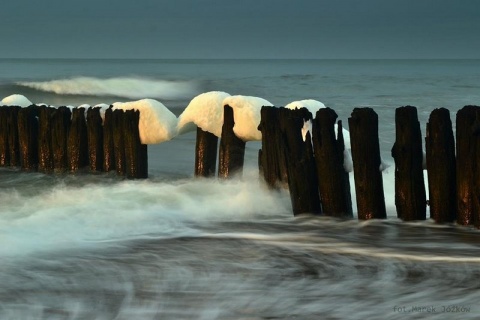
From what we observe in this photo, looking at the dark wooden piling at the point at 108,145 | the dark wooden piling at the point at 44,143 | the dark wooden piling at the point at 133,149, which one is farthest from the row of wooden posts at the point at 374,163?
the dark wooden piling at the point at 44,143

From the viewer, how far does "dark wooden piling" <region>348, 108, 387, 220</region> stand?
23.7ft

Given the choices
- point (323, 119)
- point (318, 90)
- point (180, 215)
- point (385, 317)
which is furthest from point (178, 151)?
point (318, 90)

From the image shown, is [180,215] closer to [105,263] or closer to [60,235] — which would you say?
[60,235]

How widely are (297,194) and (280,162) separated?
440mm

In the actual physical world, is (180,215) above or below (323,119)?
below

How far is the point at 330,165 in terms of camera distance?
293 inches

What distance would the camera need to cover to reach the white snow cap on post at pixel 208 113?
352 inches

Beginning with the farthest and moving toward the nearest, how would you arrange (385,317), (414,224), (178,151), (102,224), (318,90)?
(318,90) < (178,151) < (102,224) < (414,224) < (385,317)

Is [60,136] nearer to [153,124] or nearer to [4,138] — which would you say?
[4,138]

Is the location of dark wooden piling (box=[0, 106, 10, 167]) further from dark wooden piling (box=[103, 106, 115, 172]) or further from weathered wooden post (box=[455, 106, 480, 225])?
weathered wooden post (box=[455, 106, 480, 225])

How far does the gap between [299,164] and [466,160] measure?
138cm

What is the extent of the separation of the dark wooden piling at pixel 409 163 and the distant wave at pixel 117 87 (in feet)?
82.7

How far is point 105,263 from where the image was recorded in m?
6.52

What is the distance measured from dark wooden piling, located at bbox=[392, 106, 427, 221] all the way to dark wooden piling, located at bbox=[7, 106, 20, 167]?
16.3 ft
